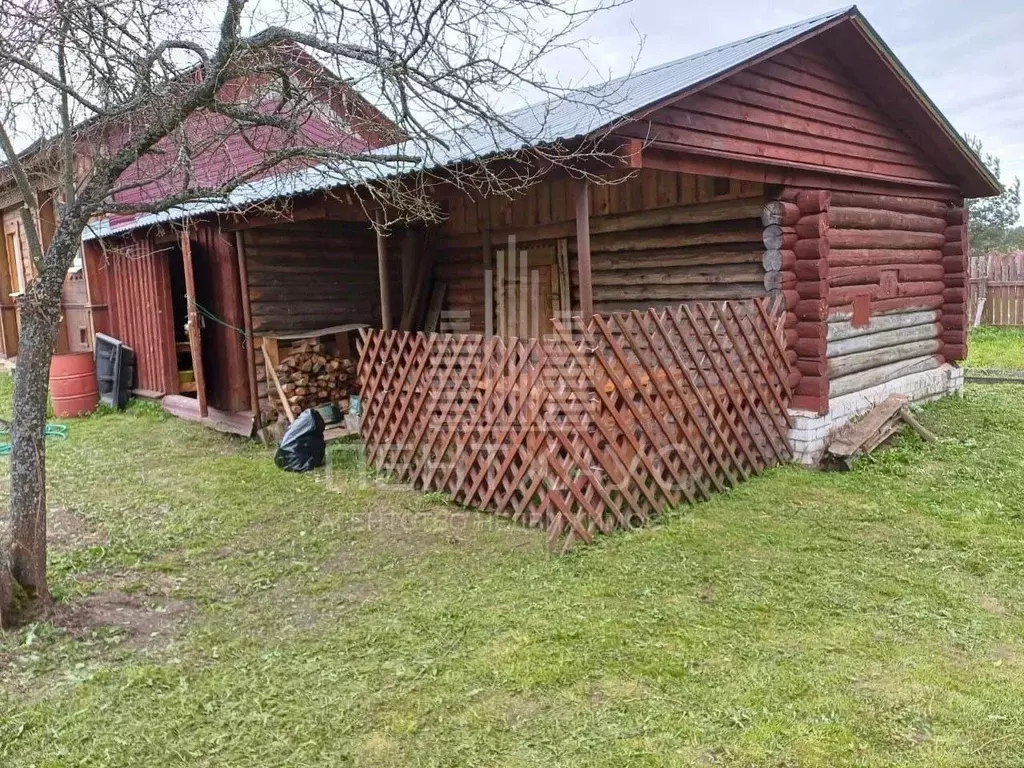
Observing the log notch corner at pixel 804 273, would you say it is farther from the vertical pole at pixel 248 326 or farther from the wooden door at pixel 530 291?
the vertical pole at pixel 248 326

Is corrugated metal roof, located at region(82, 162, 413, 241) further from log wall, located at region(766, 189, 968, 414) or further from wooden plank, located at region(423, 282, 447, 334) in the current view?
log wall, located at region(766, 189, 968, 414)

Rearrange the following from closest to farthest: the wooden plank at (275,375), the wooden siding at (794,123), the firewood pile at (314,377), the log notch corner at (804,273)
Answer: the wooden siding at (794,123) < the log notch corner at (804,273) < the wooden plank at (275,375) < the firewood pile at (314,377)

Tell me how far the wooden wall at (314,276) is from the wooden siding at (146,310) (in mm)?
1523

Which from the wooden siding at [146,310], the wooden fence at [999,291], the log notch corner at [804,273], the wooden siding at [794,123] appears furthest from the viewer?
the wooden fence at [999,291]

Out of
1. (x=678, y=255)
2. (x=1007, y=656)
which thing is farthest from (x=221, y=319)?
(x=1007, y=656)

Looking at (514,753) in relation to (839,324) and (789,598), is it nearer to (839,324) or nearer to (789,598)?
(789,598)

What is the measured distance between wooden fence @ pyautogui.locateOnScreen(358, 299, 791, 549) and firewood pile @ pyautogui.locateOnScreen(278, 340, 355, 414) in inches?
65.9

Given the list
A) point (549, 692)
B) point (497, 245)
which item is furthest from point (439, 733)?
point (497, 245)

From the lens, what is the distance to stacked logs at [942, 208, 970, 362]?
9.20 meters

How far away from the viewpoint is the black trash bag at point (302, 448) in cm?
691

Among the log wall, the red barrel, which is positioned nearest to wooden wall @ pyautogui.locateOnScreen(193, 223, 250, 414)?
the red barrel

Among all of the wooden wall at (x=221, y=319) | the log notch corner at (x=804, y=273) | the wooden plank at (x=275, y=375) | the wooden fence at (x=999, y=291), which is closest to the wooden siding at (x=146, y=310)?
Answer: the wooden wall at (x=221, y=319)

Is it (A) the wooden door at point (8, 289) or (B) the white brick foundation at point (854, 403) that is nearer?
(B) the white brick foundation at point (854, 403)

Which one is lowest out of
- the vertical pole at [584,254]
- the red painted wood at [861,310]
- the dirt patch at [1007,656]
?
the dirt patch at [1007,656]
